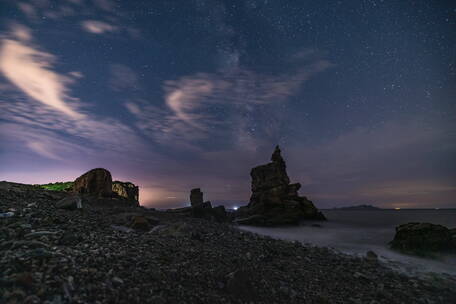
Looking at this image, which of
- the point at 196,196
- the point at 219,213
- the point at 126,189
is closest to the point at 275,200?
the point at 219,213

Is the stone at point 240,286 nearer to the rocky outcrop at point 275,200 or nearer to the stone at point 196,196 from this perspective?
the rocky outcrop at point 275,200

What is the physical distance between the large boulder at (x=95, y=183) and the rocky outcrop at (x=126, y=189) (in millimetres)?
12534

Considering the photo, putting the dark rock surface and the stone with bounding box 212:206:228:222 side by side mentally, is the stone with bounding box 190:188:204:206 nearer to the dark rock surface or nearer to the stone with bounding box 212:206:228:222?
the dark rock surface

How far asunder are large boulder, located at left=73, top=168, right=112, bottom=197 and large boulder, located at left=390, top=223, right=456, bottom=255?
102 feet

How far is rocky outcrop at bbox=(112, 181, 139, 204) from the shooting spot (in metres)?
40.1

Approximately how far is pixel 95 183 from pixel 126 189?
786 inches

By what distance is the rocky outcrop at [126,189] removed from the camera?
40.1 metres

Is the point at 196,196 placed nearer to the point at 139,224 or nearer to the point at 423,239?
the point at 423,239

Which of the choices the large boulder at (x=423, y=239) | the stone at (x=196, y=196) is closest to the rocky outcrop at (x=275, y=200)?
the stone at (x=196, y=196)

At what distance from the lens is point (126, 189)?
44500 millimetres

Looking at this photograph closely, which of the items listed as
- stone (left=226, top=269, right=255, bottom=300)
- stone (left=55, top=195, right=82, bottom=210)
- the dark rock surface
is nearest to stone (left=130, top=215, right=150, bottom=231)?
stone (left=55, top=195, right=82, bottom=210)

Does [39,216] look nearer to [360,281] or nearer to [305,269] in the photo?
[305,269]

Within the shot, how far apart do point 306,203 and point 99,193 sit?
4668 cm

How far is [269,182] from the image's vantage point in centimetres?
5531
